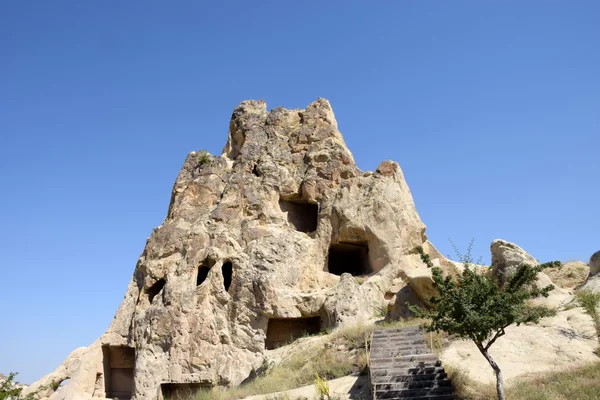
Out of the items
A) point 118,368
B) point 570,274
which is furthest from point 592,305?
point 118,368

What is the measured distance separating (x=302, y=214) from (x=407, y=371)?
1277cm

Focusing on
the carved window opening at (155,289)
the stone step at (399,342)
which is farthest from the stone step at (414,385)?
Result: the carved window opening at (155,289)

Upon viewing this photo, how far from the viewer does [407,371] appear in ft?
39.0

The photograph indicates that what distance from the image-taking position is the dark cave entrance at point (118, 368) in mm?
21484

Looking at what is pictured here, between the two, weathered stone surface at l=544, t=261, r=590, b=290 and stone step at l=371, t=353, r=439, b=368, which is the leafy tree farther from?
weathered stone surface at l=544, t=261, r=590, b=290

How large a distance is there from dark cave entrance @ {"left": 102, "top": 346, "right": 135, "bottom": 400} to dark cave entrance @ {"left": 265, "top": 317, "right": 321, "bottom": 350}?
6.06 m

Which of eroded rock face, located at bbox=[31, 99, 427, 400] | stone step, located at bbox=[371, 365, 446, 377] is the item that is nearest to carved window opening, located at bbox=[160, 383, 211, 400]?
eroded rock face, located at bbox=[31, 99, 427, 400]

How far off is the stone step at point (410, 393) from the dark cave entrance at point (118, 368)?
13.6 meters

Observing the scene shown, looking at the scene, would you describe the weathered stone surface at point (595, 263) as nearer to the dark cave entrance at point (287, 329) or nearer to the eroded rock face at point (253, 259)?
the eroded rock face at point (253, 259)

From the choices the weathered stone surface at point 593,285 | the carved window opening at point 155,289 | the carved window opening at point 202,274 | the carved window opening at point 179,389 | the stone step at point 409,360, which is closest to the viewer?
the stone step at point 409,360

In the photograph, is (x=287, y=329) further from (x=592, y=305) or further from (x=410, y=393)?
(x=592, y=305)

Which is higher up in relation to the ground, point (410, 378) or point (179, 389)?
point (179, 389)

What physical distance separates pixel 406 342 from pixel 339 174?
10.6m

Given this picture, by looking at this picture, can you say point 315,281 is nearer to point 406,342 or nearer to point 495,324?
point 406,342
